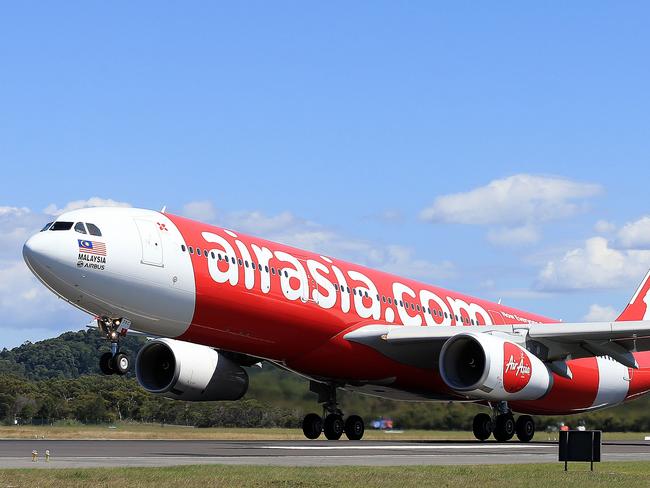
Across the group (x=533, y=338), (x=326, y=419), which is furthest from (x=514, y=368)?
(x=326, y=419)

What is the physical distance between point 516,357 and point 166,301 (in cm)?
1023

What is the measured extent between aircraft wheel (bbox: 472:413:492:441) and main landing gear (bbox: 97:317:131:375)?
14157 millimetres

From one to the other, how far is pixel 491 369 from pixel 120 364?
10362 millimetres

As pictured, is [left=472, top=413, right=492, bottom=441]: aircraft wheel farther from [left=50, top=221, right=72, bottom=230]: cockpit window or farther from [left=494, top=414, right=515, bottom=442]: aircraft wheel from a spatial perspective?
[left=50, top=221, right=72, bottom=230]: cockpit window

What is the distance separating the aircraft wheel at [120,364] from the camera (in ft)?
90.8

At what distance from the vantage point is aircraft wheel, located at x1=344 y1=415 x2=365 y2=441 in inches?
1473

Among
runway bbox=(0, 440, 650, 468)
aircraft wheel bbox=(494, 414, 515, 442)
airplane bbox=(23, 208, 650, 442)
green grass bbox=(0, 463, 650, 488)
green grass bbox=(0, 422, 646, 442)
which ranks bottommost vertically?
green grass bbox=(0, 463, 650, 488)

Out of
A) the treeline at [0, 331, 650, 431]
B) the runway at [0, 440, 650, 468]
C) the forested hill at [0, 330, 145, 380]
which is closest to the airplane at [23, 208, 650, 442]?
the treeline at [0, 331, 650, 431]

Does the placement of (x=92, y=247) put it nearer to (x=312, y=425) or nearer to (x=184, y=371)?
(x=184, y=371)

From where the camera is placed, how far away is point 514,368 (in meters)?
32.6

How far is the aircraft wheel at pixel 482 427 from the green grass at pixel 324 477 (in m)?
16.9

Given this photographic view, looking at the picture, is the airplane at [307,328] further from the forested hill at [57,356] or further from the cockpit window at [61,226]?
the forested hill at [57,356]

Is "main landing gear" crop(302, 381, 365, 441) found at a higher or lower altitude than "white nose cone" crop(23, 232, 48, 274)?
lower

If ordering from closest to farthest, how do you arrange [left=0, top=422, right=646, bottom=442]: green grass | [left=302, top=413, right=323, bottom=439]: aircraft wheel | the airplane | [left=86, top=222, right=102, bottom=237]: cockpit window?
[left=86, top=222, right=102, bottom=237]: cockpit window
the airplane
[left=302, top=413, right=323, bottom=439]: aircraft wheel
[left=0, top=422, right=646, bottom=442]: green grass
